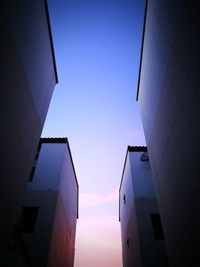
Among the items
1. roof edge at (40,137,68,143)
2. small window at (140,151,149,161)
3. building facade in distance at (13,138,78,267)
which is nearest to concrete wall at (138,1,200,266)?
building facade in distance at (13,138,78,267)

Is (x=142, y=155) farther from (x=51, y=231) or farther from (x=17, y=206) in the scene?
(x=17, y=206)

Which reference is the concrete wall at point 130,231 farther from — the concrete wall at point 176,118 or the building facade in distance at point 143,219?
the concrete wall at point 176,118

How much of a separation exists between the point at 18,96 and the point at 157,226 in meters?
9.42

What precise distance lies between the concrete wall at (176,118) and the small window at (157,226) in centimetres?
434

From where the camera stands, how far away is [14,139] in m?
5.11

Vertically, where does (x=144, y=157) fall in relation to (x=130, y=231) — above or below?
above

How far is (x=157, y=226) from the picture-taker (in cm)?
1015

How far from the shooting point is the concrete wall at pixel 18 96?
4562mm

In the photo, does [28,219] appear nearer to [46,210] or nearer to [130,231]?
[46,210]

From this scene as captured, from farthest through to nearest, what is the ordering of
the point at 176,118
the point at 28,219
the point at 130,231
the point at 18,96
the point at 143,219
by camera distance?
the point at 130,231 < the point at 143,219 < the point at 28,219 < the point at 18,96 < the point at 176,118

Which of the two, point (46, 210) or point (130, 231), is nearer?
point (46, 210)

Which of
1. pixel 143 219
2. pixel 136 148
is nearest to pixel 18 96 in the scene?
pixel 143 219

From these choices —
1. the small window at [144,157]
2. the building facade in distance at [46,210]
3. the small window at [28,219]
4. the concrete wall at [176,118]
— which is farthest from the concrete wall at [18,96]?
the small window at [144,157]

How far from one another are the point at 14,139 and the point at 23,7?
3693 mm
